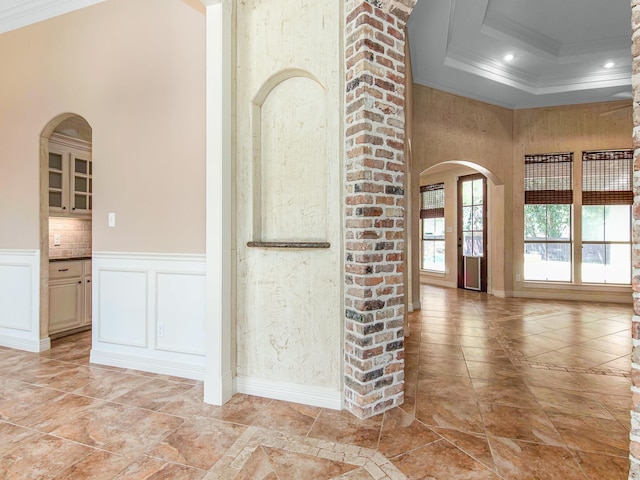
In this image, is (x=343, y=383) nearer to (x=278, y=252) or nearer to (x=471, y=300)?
(x=278, y=252)

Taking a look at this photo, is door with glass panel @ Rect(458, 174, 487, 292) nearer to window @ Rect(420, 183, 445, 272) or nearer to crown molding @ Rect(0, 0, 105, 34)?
window @ Rect(420, 183, 445, 272)

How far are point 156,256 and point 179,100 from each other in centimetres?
132

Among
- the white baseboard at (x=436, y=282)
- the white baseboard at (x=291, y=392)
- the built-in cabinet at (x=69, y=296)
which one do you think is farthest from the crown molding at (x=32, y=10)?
the white baseboard at (x=436, y=282)

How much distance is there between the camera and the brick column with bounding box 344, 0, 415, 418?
82.2 inches

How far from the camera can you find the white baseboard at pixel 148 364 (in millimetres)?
2760

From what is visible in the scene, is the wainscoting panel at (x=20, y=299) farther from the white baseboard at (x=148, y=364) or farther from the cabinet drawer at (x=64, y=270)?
the white baseboard at (x=148, y=364)

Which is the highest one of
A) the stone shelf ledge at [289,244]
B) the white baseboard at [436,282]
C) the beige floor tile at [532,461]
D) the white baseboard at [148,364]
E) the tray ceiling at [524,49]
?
the tray ceiling at [524,49]

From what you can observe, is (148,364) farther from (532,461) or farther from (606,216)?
(606,216)

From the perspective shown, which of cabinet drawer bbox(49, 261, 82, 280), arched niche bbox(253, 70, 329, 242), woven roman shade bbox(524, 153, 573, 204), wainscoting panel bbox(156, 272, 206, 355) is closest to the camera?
arched niche bbox(253, 70, 329, 242)

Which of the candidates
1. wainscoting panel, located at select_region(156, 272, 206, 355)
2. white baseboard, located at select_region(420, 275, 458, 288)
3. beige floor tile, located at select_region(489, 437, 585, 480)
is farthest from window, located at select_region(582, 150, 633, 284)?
wainscoting panel, located at select_region(156, 272, 206, 355)

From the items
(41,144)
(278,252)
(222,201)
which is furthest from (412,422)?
(41,144)

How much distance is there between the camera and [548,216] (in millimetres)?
→ 6363

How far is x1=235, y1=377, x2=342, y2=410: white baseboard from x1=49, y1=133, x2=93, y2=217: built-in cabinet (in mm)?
3166

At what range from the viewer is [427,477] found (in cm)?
163
